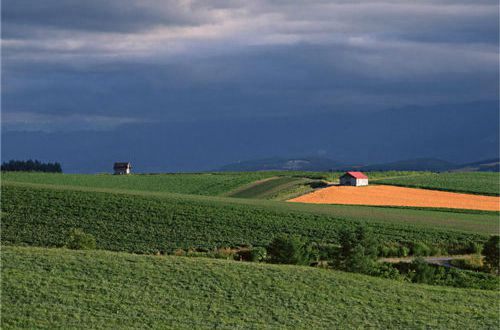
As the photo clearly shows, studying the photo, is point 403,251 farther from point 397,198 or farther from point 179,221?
point 397,198

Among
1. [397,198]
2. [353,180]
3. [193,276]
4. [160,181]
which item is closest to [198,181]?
[160,181]

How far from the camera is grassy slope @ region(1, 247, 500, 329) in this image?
34344 millimetres

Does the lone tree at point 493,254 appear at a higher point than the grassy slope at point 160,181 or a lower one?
lower

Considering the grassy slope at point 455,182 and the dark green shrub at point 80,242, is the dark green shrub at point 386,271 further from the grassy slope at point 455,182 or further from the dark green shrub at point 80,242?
the grassy slope at point 455,182

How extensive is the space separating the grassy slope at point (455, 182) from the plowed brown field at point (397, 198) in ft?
12.0

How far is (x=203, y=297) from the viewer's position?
38.7m

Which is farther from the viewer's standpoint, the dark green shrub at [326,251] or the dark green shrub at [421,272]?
the dark green shrub at [326,251]

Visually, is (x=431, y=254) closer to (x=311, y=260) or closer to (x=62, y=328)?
(x=311, y=260)

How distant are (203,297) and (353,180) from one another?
7940 centimetres

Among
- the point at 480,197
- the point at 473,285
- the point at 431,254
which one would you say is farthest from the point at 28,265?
the point at 480,197

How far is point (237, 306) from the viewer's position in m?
38.1

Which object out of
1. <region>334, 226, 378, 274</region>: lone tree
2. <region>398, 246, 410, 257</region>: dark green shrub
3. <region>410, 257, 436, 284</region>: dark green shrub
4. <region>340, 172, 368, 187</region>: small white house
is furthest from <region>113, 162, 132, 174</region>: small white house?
<region>410, 257, 436, 284</region>: dark green shrub

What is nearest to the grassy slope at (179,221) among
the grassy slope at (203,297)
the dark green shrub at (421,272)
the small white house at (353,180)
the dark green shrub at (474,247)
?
the dark green shrub at (474,247)

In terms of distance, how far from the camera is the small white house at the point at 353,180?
4584 inches
